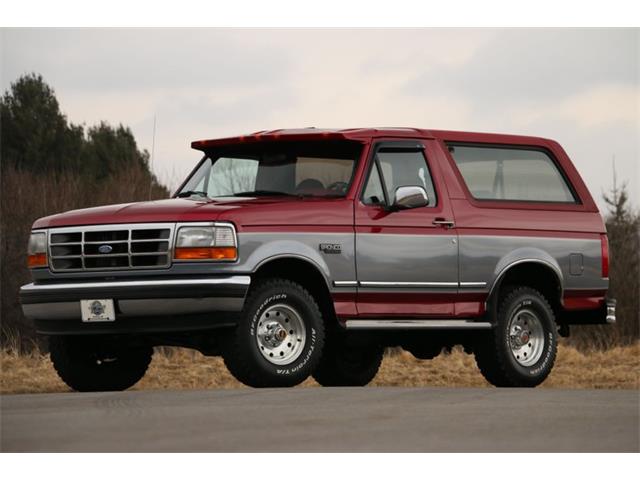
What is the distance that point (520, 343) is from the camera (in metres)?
13.9

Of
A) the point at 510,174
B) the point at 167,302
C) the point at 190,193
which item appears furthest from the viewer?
the point at 510,174

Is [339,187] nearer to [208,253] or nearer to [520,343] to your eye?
[208,253]

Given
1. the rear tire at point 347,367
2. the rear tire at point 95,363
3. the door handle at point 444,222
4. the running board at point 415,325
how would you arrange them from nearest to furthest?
the running board at point 415,325 < the rear tire at point 95,363 < the door handle at point 444,222 < the rear tire at point 347,367

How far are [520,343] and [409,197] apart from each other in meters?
2.31

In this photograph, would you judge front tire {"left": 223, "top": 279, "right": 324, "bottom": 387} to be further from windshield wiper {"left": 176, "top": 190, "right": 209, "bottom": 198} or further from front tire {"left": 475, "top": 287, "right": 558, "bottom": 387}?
front tire {"left": 475, "top": 287, "right": 558, "bottom": 387}

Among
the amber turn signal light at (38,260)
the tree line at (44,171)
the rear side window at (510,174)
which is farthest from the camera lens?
the tree line at (44,171)

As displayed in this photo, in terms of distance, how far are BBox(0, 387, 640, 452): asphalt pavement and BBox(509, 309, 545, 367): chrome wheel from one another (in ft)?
8.16

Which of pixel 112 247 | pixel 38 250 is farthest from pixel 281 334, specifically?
pixel 38 250

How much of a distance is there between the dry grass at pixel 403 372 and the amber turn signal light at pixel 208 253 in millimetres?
5578

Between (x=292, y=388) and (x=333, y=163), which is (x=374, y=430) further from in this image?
(x=333, y=163)

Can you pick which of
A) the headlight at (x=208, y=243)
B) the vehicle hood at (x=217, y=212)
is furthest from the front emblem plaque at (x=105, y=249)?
the headlight at (x=208, y=243)

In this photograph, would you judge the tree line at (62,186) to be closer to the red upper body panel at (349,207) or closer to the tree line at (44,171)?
the tree line at (44,171)

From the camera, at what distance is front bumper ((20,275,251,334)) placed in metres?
11.2

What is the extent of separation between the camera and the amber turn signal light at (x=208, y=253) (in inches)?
445
